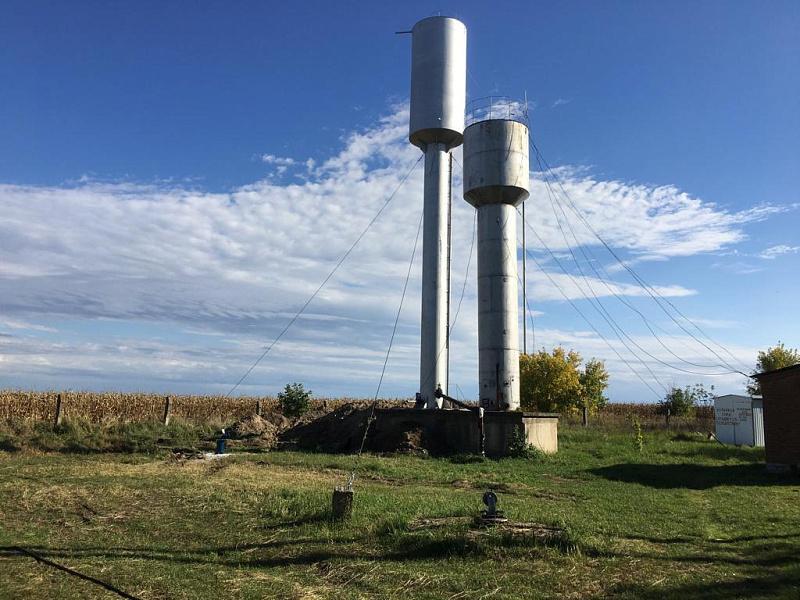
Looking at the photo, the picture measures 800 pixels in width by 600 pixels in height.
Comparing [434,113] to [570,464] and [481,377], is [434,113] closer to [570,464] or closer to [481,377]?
[481,377]

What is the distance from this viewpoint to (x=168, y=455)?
24.7 meters

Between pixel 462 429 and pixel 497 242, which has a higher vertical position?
pixel 497 242

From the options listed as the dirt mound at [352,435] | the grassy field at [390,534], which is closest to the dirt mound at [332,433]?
the dirt mound at [352,435]

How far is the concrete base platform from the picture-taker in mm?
26562

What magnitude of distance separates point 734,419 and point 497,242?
18.5 metres

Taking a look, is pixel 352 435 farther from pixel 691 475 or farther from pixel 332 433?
pixel 691 475

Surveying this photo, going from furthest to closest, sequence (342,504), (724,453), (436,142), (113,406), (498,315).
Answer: (113,406)
(436,142)
(498,315)
(724,453)
(342,504)

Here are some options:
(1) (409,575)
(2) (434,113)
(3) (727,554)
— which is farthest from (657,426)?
(1) (409,575)

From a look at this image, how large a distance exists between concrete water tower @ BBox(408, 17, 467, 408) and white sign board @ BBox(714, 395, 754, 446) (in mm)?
17937

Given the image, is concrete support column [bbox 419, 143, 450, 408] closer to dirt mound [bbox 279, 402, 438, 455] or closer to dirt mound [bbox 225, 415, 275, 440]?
dirt mound [bbox 279, 402, 438, 455]

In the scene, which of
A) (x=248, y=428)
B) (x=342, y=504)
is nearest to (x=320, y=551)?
(x=342, y=504)

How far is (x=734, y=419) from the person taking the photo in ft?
119

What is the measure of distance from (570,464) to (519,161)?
13.9 meters

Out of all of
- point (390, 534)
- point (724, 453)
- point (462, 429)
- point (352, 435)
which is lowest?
point (390, 534)
